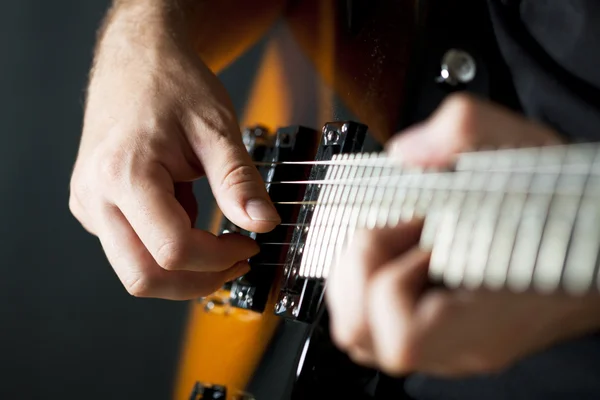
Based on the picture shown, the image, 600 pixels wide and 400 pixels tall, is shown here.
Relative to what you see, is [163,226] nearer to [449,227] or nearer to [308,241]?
[308,241]

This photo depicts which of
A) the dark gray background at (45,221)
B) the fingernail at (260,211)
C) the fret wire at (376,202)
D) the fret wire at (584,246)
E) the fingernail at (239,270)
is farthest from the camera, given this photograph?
the dark gray background at (45,221)

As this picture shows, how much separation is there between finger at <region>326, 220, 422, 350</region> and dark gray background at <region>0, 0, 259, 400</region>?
103cm

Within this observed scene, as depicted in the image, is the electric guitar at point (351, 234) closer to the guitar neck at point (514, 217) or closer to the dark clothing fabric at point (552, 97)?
the guitar neck at point (514, 217)

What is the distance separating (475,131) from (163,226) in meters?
0.34

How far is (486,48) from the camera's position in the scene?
1.77ft

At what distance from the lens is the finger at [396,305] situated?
289mm

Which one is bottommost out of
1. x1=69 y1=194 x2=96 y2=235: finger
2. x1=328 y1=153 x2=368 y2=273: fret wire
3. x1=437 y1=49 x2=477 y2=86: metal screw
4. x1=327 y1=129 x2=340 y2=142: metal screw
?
x1=69 y1=194 x2=96 y2=235: finger

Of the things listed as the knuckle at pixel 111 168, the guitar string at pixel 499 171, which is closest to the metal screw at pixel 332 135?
the guitar string at pixel 499 171

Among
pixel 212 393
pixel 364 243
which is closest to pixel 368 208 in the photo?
pixel 364 243

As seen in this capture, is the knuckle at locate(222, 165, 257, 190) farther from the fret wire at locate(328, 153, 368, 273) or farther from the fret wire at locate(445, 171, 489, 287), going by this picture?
the fret wire at locate(445, 171, 489, 287)

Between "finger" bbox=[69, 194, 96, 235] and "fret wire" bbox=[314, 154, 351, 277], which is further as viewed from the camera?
"finger" bbox=[69, 194, 96, 235]

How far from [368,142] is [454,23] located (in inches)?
5.4

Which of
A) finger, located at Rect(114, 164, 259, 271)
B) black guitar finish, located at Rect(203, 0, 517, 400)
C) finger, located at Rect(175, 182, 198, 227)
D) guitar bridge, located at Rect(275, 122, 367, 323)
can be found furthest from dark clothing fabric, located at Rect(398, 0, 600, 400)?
finger, located at Rect(175, 182, 198, 227)

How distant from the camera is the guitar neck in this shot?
0.86 ft
